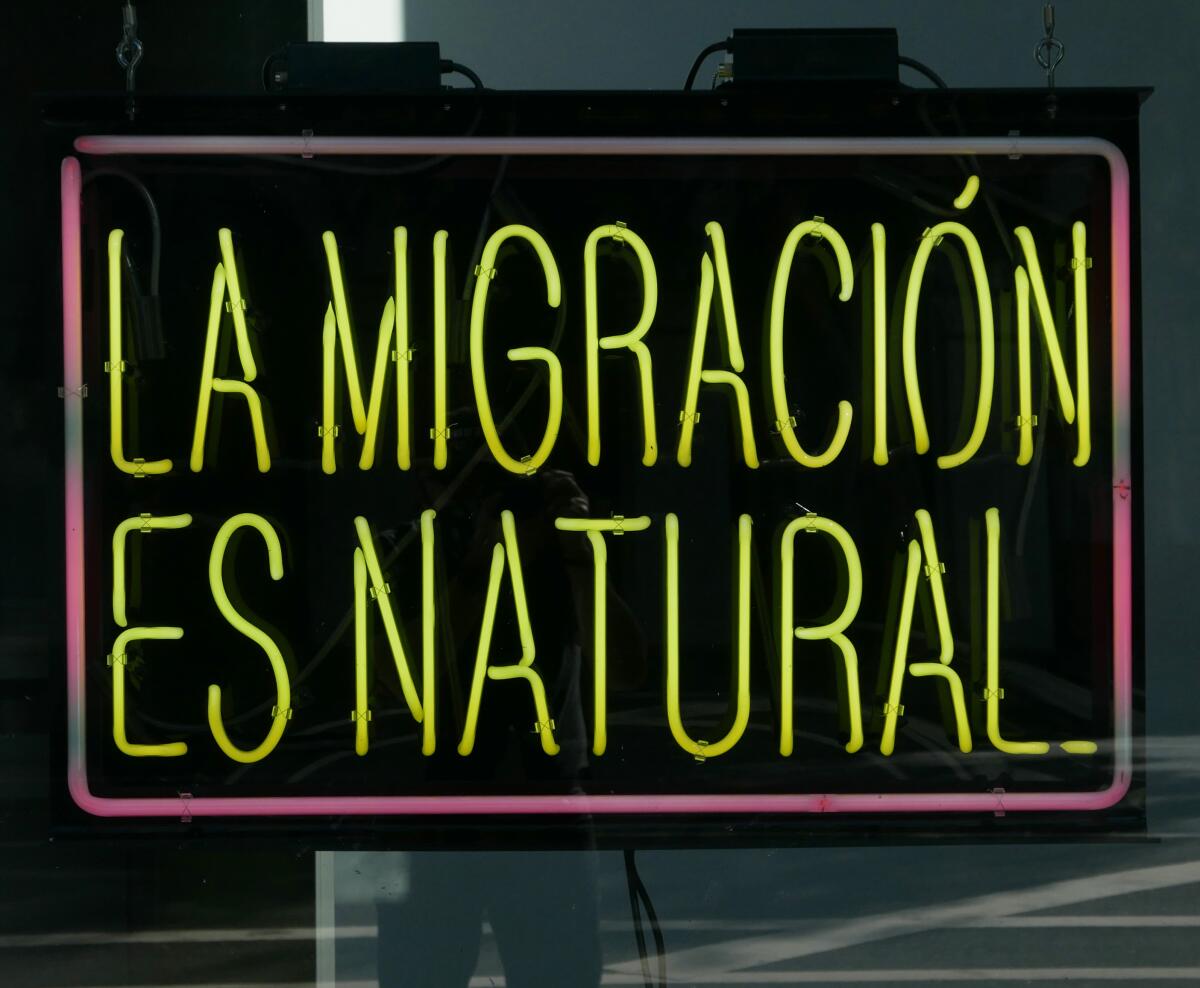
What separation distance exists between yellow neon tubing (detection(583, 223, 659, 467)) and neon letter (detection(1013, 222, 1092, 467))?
0.54 metres

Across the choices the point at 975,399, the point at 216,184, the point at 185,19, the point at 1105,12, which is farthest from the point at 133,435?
the point at 1105,12

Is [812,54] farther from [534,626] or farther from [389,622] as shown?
[389,622]

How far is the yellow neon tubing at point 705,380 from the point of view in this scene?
1950 millimetres

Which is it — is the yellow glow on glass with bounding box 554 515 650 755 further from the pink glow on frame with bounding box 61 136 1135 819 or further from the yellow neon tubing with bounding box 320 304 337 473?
the yellow neon tubing with bounding box 320 304 337 473

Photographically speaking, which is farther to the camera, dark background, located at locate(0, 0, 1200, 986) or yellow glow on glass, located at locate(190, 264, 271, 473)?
dark background, located at locate(0, 0, 1200, 986)

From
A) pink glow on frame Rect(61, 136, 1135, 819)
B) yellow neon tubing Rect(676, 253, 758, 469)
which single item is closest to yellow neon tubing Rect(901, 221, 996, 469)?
pink glow on frame Rect(61, 136, 1135, 819)

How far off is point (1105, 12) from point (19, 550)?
2292 millimetres

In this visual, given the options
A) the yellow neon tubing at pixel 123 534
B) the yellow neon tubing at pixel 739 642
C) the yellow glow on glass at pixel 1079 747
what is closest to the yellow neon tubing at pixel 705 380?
the yellow neon tubing at pixel 739 642

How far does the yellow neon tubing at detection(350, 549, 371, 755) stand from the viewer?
76.6 inches

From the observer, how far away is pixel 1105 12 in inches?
99.2

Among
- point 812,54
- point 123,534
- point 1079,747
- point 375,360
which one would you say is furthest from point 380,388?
point 1079,747

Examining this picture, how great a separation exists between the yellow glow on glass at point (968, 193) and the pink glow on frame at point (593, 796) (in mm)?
41

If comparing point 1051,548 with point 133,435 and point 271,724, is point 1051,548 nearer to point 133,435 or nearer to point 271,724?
point 271,724

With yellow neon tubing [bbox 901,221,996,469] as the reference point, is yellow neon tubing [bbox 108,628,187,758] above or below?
below
